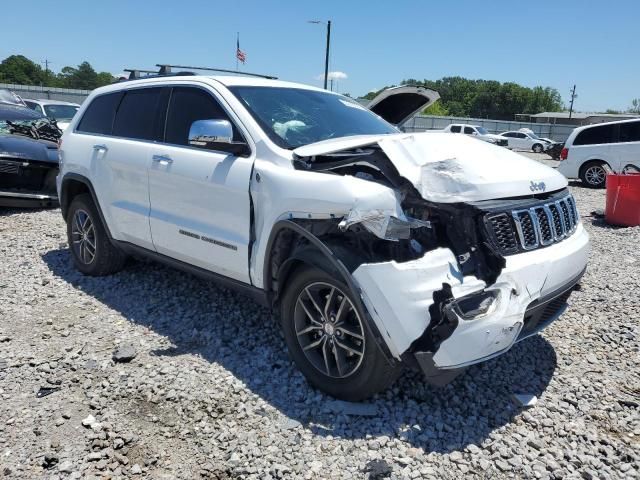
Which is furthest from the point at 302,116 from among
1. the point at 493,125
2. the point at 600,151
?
the point at 493,125

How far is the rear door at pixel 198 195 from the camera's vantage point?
339 cm

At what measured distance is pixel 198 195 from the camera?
366 cm

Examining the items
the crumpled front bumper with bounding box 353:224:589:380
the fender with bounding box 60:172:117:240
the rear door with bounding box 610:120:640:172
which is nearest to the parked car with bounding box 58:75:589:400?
the crumpled front bumper with bounding box 353:224:589:380

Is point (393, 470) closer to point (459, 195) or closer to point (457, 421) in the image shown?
point (457, 421)

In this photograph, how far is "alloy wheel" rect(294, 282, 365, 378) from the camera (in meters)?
2.87

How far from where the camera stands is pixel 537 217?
2982 mm

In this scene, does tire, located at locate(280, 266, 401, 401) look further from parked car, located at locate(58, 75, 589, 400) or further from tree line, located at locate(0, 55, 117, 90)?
tree line, located at locate(0, 55, 117, 90)

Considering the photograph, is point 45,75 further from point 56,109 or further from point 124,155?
point 124,155

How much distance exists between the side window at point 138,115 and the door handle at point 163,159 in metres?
0.30

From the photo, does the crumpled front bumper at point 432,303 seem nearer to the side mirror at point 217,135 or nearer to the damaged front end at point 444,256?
the damaged front end at point 444,256

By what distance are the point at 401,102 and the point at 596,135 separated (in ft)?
35.3

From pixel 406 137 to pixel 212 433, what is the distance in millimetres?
1977

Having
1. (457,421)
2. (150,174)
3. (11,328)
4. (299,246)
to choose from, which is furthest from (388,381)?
(11,328)

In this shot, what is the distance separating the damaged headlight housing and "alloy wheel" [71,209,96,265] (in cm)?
383
